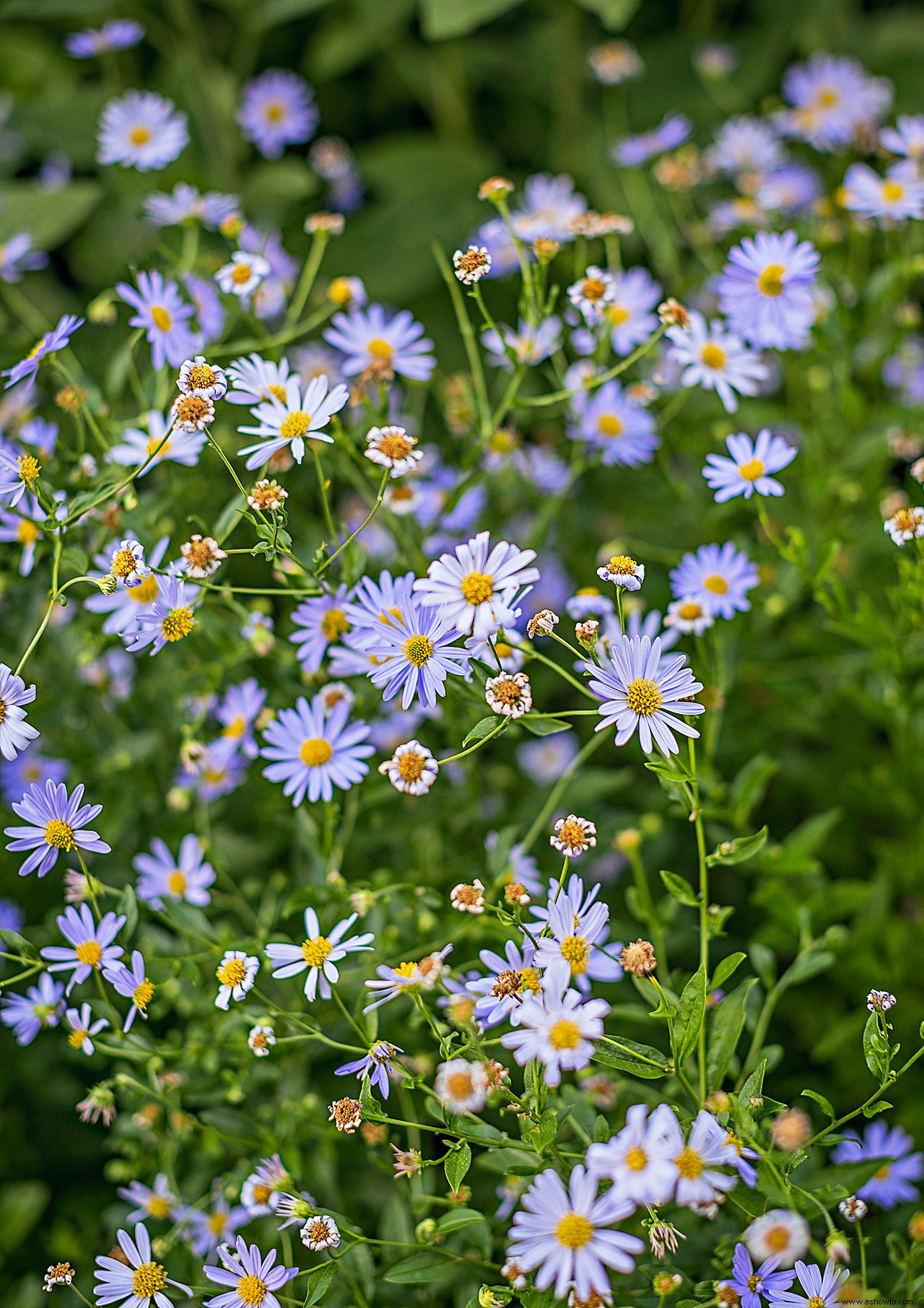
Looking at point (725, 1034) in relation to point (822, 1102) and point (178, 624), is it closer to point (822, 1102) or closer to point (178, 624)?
point (822, 1102)

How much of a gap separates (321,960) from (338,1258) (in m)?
0.25

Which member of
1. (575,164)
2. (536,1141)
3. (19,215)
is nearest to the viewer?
(536,1141)

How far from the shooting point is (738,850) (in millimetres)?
1104

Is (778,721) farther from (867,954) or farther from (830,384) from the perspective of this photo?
(830,384)

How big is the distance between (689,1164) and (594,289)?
36.7 inches

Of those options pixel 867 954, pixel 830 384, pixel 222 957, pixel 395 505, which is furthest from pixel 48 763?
pixel 830 384

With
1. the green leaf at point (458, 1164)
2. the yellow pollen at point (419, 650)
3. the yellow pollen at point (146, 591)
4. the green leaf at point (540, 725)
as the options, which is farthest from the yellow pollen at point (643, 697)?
the yellow pollen at point (146, 591)

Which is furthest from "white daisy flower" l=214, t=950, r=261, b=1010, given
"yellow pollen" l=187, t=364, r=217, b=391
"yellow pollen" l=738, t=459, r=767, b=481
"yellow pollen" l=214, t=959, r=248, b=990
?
"yellow pollen" l=738, t=459, r=767, b=481

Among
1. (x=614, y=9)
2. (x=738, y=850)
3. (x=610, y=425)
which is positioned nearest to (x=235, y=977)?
(x=738, y=850)

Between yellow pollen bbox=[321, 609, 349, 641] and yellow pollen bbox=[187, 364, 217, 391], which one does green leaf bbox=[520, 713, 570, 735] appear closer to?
yellow pollen bbox=[321, 609, 349, 641]

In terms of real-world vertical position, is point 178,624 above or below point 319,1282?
above

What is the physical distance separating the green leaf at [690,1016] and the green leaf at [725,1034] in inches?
3.4

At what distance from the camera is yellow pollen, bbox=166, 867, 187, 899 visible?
1306mm

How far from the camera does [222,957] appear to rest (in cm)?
119
